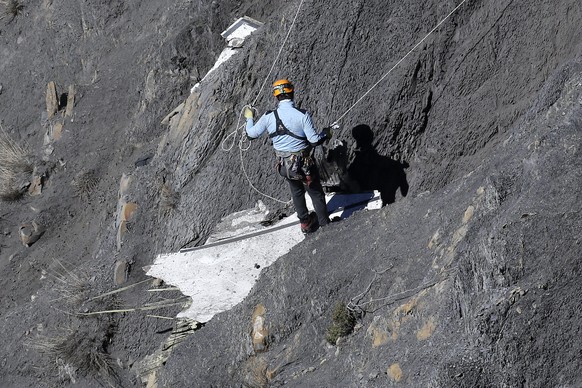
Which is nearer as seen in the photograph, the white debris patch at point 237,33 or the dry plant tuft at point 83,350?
the dry plant tuft at point 83,350

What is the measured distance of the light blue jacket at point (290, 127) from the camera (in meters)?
9.84

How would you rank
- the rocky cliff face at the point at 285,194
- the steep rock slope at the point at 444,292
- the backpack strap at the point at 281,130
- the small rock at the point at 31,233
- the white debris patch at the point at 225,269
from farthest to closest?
the small rock at the point at 31,233, the white debris patch at the point at 225,269, the backpack strap at the point at 281,130, the rocky cliff face at the point at 285,194, the steep rock slope at the point at 444,292

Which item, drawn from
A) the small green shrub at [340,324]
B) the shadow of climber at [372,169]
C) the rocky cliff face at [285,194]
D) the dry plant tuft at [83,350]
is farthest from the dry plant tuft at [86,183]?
the small green shrub at [340,324]

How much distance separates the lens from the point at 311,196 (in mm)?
10461

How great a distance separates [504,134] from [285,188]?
3.10 metres

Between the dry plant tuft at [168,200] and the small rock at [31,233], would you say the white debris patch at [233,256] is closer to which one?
the dry plant tuft at [168,200]

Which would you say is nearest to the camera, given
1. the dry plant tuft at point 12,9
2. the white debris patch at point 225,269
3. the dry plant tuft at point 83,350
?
the white debris patch at point 225,269

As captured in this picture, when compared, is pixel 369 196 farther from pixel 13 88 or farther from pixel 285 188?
pixel 13 88

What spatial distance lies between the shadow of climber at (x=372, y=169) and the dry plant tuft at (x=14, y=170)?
7797mm

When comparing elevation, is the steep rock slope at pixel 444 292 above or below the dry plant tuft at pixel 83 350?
above

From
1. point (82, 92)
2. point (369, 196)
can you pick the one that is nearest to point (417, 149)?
point (369, 196)

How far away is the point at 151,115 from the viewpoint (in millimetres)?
15781

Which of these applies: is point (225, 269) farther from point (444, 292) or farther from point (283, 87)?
point (444, 292)

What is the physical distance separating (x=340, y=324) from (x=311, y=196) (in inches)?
93.6
